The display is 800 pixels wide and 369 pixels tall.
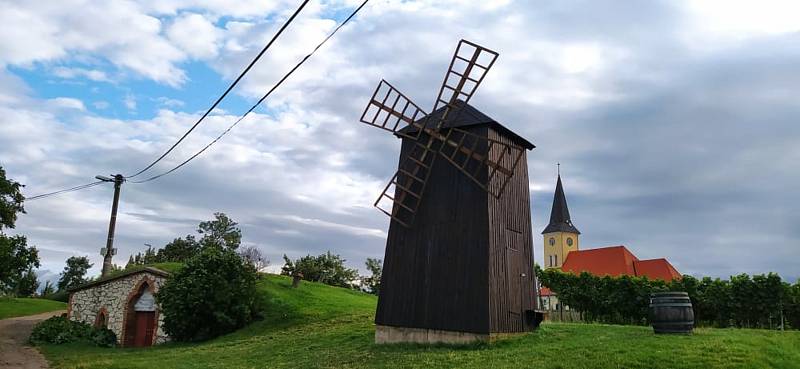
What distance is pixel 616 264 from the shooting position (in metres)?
48.9

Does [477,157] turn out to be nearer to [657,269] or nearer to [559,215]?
[657,269]

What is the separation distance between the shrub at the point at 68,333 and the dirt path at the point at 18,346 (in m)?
0.66

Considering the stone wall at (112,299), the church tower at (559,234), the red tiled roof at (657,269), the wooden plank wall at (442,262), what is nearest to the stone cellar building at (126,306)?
the stone wall at (112,299)

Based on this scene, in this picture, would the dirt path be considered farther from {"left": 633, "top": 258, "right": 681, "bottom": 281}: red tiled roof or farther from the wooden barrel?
{"left": 633, "top": 258, "right": 681, "bottom": 281}: red tiled roof

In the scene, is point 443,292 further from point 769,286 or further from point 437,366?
point 769,286

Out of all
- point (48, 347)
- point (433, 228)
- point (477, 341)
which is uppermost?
point (433, 228)

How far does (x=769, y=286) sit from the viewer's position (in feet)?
69.0

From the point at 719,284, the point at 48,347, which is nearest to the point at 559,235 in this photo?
the point at 719,284

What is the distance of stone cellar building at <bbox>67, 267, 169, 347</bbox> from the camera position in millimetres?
27484

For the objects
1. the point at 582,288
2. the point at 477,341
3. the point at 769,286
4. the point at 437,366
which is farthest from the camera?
the point at 582,288

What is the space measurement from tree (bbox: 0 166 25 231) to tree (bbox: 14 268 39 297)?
33.0 metres

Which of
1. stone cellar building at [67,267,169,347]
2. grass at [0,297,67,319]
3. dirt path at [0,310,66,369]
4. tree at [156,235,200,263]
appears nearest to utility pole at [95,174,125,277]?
stone cellar building at [67,267,169,347]

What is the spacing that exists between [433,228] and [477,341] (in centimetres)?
367

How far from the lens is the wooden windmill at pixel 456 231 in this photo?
15805 mm
